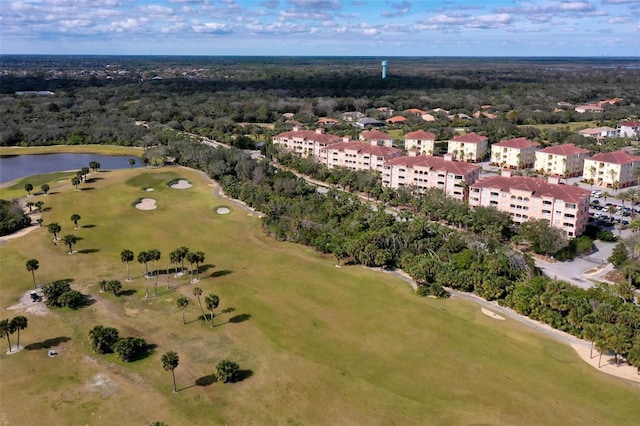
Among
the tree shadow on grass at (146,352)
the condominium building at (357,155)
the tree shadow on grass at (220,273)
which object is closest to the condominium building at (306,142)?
the condominium building at (357,155)

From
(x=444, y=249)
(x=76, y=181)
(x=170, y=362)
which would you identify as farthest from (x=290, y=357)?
(x=76, y=181)

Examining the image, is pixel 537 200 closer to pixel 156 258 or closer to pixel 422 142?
pixel 156 258

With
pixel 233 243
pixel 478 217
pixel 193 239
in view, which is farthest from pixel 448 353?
pixel 193 239

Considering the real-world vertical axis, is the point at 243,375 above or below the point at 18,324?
below

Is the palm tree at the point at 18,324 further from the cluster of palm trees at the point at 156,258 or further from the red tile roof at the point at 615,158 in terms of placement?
the red tile roof at the point at 615,158

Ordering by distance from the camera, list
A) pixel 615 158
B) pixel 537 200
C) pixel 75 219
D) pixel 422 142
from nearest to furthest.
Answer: pixel 537 200 → pixel 75 219 → pixel 615 158 → pixel 422 142

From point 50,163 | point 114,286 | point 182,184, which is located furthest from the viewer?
point 50,163
